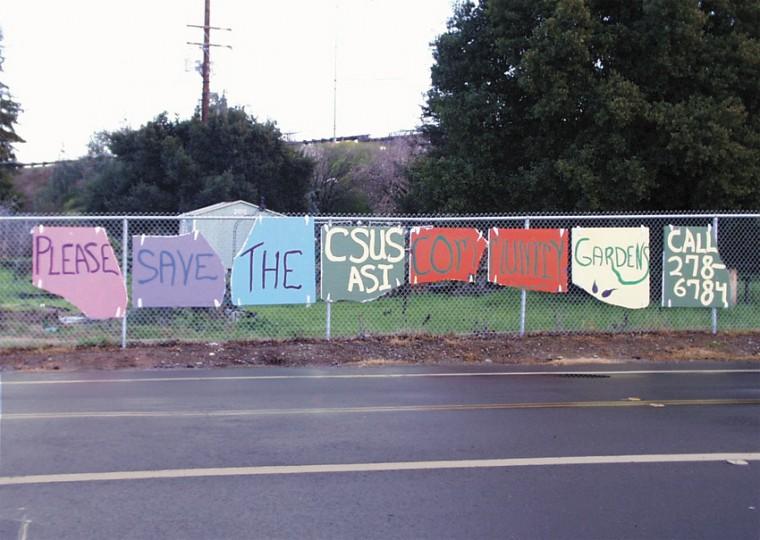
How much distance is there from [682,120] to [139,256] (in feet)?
40.9

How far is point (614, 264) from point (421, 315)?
13.5 feet

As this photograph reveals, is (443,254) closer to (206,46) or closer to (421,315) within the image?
(421,315)

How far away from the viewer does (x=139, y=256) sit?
1046 centimetres

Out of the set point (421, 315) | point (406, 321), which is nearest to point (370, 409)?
point (406, 321)

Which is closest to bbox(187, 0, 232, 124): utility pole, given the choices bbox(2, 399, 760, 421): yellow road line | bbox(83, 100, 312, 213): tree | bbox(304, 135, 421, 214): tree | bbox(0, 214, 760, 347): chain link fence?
bbox(83, 100, 312, 213): tree

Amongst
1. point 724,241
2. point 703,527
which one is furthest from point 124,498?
point 724,241

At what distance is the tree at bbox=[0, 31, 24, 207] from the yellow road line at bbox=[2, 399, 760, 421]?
48.9 meters

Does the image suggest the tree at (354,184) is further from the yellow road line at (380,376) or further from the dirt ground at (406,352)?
the yellow road line at (380,376)

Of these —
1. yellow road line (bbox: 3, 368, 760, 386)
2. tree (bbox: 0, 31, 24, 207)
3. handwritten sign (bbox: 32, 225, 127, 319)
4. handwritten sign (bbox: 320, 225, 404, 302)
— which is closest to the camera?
yellow road line (bbox: 3, 368, 760, 386)

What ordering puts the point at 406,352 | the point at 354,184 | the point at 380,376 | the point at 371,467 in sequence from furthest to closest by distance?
the point at 354,184 → the point at 406,352 → the point at 380,376 → the point at 371,467

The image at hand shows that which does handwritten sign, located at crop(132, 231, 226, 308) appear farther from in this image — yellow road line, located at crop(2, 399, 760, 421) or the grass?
yellow road line, located at crop(2, 399, 760, 421)

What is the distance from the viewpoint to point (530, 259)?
38.4ft

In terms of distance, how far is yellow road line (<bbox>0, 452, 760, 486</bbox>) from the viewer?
5.12 meters

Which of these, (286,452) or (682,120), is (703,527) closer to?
(286,452)
